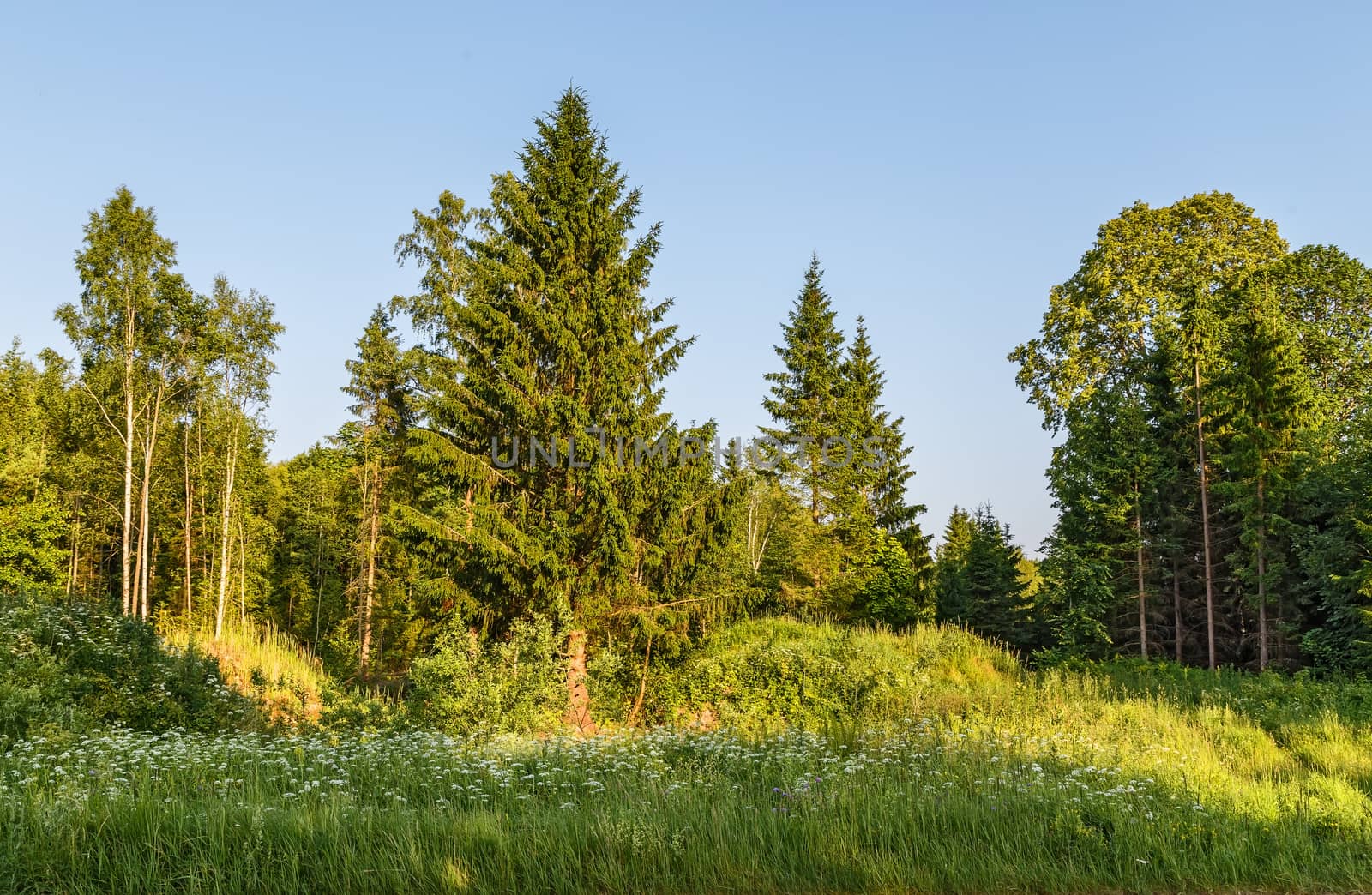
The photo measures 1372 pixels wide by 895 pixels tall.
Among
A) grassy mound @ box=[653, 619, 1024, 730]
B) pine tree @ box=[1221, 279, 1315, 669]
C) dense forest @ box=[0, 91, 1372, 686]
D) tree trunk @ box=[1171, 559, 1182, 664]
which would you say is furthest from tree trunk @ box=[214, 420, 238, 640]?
pine tree @ box=[1221, 279, 1315, 669]

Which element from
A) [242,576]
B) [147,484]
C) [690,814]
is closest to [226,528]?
[147,484]

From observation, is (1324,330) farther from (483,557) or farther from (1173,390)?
(483,557)

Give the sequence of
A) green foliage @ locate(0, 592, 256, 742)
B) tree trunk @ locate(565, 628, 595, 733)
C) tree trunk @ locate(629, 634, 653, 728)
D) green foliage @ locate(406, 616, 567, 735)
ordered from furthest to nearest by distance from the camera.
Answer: tree trunk @ locate(629, 634, 653, 728), tree trunk @ locate(565, 628, 595, 733), green foliage @ locate(406, 616, 567, 735), green foliage @ locate(0, 592, 256, 742)

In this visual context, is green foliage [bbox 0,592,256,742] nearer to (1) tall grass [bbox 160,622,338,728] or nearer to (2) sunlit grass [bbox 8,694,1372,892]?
(1) tall grass [bbox 160,622,338,728]

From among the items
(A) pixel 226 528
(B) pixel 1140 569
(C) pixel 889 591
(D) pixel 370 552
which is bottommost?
(C) pixel 889 591

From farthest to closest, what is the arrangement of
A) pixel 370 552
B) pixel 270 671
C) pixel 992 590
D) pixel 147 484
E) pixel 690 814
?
pixel 992 590 < pixel 370 552 < pixel 147 484 < pixel 270 671 < pixel 690 814

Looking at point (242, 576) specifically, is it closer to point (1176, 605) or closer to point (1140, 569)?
point (1140, 569)

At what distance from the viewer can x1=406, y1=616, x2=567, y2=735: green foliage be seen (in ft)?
38.1

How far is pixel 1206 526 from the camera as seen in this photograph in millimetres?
22953

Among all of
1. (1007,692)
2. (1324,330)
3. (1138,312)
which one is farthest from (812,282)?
(1007,692)

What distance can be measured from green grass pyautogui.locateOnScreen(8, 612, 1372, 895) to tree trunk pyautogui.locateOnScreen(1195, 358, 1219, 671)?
14.0m

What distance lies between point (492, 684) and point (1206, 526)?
846 inches

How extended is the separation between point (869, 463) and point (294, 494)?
103 feet

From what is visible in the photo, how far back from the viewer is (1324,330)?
965 inches
